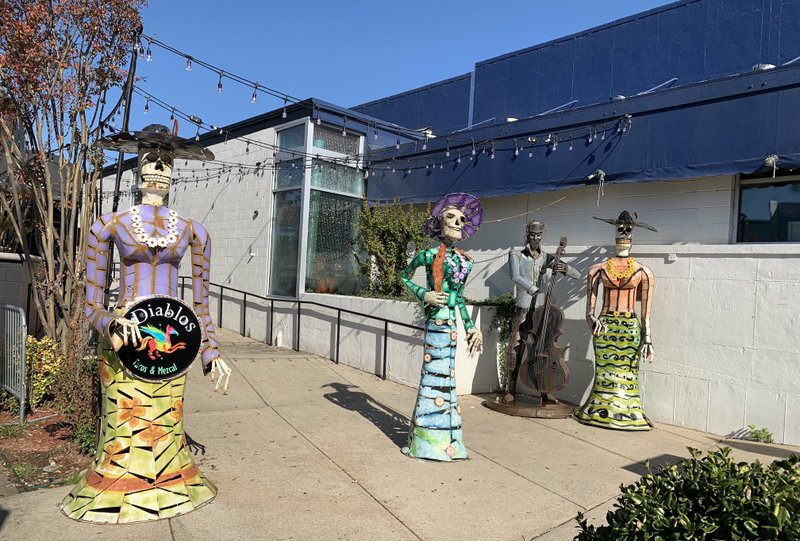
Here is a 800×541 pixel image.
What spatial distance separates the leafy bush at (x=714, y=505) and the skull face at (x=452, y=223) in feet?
9.75

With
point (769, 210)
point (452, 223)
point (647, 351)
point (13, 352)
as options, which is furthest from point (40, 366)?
point (769, 210)

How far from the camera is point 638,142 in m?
7.36

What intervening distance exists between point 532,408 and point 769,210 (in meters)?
3.58

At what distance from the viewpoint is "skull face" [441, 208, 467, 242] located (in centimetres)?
514

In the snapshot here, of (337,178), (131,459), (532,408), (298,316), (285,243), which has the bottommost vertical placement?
(532,408)

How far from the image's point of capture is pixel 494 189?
899cm

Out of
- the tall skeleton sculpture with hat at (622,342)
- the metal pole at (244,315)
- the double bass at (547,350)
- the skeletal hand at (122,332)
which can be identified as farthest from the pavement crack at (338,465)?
the metal pole at (244,315)

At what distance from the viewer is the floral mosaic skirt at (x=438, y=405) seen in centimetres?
496

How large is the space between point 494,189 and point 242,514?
6427mm

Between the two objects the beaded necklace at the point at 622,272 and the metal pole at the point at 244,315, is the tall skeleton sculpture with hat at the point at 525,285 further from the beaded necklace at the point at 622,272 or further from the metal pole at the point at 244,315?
the metal pole at the point at 244,315

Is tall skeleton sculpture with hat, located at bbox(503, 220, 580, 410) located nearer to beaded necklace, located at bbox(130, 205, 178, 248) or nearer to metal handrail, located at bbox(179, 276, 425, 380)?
metal handrail, located at bbox(179, 276, 425, 380)

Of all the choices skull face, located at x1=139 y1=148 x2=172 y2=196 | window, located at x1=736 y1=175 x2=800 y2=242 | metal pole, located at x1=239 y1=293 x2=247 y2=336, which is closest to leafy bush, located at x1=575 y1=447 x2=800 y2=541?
skull face, located at x1=139 y1=148 x2=172 y2=196

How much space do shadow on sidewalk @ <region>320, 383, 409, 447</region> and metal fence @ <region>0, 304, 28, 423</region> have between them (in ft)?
10.3

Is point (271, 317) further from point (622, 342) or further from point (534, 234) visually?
point (622, 342)
